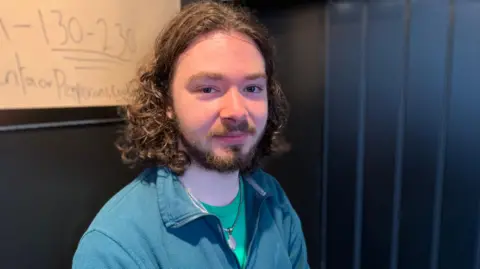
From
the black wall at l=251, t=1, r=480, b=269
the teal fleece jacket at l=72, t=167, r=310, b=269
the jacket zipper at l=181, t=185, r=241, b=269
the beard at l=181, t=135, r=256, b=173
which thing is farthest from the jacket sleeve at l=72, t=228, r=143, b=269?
the black wall at l=251, t=1, r=480, b=269

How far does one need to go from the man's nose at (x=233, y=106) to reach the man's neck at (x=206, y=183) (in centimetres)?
13

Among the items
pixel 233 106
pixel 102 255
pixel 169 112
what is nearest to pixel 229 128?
pixel 233 106

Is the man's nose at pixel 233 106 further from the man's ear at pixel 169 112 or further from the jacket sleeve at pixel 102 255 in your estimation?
the jacket sleeve at pixel 102 255

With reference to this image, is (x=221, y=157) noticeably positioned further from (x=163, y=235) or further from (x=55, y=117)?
(x=55, y=117)

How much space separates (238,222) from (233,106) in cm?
26

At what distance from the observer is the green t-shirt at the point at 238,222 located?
810mm

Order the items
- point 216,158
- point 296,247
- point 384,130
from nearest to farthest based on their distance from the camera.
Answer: point 216,158 → point 296,247 → point 384,130

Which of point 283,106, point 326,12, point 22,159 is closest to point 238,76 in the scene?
point 283,106

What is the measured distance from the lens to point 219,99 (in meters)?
0.75

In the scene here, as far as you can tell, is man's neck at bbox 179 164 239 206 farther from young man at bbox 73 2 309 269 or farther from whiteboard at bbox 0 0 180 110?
whiteboard at bbox 0 0 180 110

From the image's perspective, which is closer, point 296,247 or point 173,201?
point 173,201

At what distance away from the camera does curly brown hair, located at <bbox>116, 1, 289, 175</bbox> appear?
2.58ft

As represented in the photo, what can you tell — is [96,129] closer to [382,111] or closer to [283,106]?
[283,106]

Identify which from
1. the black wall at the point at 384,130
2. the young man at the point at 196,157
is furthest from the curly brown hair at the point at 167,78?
the black wall at the point at 384,130
